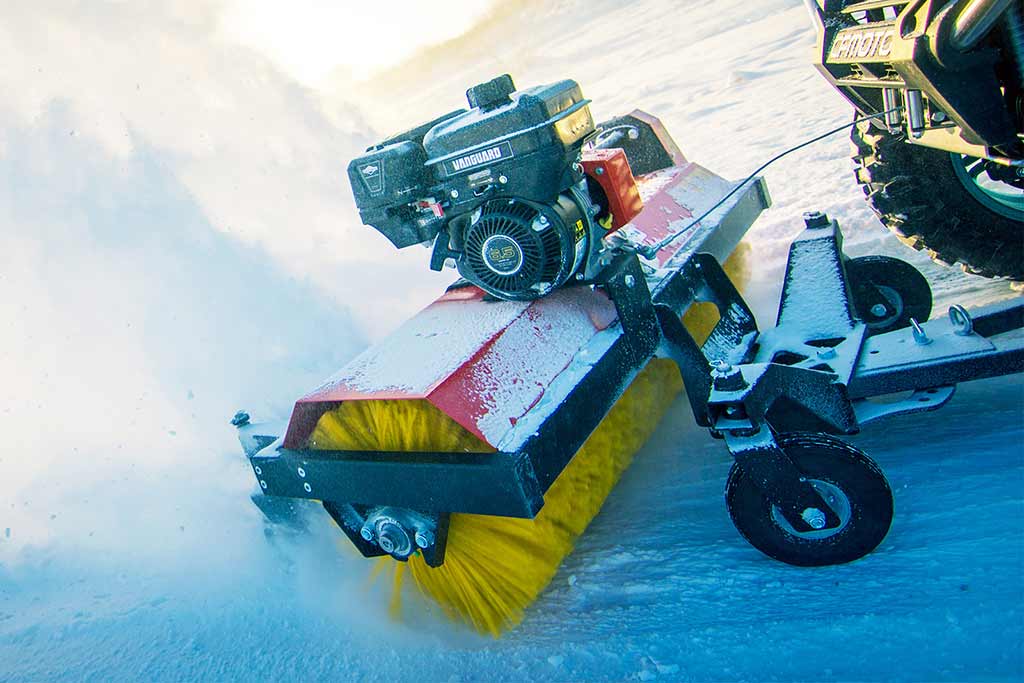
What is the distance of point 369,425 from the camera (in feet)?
7.15

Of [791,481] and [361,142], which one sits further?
[361,142]

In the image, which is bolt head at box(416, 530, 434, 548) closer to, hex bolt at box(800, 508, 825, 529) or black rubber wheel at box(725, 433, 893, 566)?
black rubber wheel at box(725, 433, 893, 566)

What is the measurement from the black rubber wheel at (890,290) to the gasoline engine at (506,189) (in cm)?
102

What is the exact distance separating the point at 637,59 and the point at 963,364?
39.0 ft

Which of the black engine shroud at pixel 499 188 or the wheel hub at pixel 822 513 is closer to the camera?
the wheel hub at pixel 822 513

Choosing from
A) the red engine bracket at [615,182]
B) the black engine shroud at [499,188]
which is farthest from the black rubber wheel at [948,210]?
the black engine shroud at [499,188]

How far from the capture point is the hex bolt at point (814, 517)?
76.9 inches

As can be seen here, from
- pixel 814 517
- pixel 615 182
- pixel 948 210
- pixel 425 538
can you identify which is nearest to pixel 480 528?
pixel 425 538

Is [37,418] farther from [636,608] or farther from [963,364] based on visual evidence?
[963,364]

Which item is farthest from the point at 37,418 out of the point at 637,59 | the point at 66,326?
the point at 637,59

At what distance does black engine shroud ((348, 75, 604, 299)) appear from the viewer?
219 cm

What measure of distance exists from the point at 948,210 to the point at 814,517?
1.40 meters

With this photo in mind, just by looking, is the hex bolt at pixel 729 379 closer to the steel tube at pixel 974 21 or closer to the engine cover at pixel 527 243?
the engine cover at pixel 527 243

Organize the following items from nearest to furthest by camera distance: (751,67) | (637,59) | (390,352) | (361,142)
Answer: (390,352), (361,142), (751,67), (637,59)
